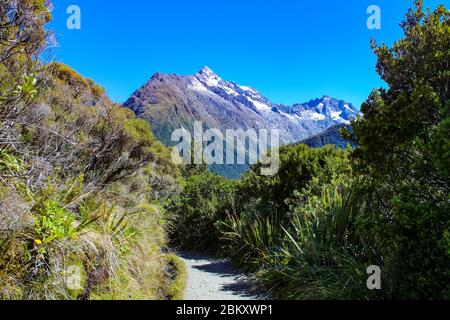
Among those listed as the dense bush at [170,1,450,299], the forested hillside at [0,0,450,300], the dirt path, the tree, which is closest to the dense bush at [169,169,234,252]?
the dirt path

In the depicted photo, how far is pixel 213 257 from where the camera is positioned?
12.6 meters

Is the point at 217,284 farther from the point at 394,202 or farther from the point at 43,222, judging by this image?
the point at 394,202

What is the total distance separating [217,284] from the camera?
764 centimetres

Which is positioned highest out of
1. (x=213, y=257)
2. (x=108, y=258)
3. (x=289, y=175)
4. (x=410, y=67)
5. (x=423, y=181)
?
(x=410, y=67)

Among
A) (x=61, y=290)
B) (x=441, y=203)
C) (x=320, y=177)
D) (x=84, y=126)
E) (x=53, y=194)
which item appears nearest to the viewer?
(x=441, y=203)

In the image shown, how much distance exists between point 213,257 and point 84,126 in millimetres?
6123

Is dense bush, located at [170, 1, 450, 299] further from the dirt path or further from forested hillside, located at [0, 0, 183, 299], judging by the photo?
forested hillside, located at [0, 0, 183, 299]

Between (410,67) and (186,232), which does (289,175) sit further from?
(186,232)

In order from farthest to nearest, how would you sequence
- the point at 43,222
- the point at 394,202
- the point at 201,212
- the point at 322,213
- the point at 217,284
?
the point at 201,212, the point at 217,284, the point at 322,213, the point at 43,222, the point at 394,202

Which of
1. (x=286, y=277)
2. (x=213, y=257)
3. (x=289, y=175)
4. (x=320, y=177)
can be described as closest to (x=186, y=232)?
(x=213, y=257)

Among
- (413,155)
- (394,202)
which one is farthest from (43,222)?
(413,155)

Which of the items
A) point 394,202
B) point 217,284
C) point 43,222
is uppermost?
point 394,202

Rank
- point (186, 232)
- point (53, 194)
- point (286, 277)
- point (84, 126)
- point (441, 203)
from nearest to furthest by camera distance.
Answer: point (441, 203) < point (53, 194) < point (286, 277) < point (84, 126) < point (186, 232)
